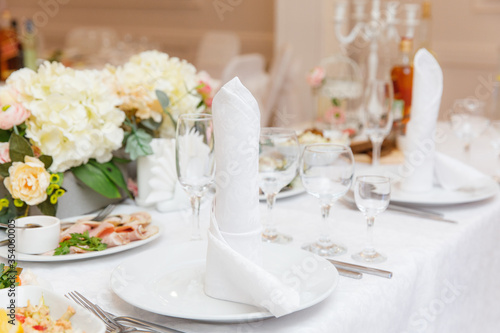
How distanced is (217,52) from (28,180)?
3.12 m

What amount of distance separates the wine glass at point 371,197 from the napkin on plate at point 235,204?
0.24 meters

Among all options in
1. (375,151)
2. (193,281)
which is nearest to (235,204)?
(193,281)

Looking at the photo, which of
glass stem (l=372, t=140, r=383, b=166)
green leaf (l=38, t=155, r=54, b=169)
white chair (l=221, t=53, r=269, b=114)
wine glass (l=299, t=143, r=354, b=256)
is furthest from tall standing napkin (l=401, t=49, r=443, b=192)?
white chair (l=221, t=53, r=269, b=114)

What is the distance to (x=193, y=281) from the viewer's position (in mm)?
895

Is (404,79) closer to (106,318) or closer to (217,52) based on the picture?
(106,318)

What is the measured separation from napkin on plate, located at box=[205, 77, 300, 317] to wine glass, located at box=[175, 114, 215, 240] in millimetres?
182

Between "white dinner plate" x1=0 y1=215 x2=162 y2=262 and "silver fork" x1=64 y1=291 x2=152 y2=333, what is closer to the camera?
"silver fork" x1=64 y1=291 x2=152 y2=333

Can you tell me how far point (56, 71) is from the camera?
1.22 metres

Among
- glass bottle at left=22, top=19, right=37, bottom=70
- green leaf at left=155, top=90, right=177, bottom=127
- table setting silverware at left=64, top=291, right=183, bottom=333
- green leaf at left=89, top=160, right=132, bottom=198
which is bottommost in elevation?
table setting silverware at left=64, top=291, right=183, bottom=333

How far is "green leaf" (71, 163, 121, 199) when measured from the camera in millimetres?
1246

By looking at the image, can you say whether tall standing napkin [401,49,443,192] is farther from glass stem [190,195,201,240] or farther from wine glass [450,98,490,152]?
glass stem [190,195,201,240]

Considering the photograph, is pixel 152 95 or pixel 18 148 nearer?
pixel 18 148

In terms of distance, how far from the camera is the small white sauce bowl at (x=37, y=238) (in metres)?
1.01

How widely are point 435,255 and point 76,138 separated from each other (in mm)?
678
